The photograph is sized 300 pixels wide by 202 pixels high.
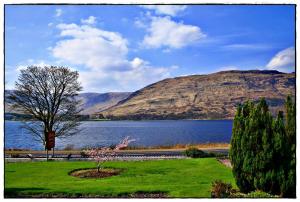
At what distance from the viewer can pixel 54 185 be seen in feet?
45.5

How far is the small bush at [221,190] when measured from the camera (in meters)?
12.7

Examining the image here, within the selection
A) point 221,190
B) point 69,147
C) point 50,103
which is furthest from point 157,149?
point 221,190

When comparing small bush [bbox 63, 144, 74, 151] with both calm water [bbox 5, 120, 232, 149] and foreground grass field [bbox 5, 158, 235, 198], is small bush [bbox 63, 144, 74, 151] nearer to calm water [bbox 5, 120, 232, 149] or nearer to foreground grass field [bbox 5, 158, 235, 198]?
calm water [bbox 5, 120, 232, 149]

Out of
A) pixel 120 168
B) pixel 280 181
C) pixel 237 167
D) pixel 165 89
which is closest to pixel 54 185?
pixel 120 168

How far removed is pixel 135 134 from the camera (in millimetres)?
19703

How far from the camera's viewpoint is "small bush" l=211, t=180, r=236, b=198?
41.7 feet

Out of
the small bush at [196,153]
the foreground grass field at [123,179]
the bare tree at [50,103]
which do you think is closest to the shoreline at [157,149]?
the small bush at [196,153]

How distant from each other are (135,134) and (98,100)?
98.4 inches

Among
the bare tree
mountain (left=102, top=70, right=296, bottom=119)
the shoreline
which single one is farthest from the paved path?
mountain (left=102, top=70, right=296, bottom=119)

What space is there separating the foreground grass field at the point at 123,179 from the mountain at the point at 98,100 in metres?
3.43

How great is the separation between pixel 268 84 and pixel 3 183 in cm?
1178

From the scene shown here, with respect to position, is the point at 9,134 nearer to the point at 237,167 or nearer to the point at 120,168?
the point at 120,168

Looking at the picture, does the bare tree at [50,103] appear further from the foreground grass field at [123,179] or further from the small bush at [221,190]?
the small bush at [221,190]

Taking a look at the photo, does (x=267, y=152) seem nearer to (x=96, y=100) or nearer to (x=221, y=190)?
(x=221, y=190)
